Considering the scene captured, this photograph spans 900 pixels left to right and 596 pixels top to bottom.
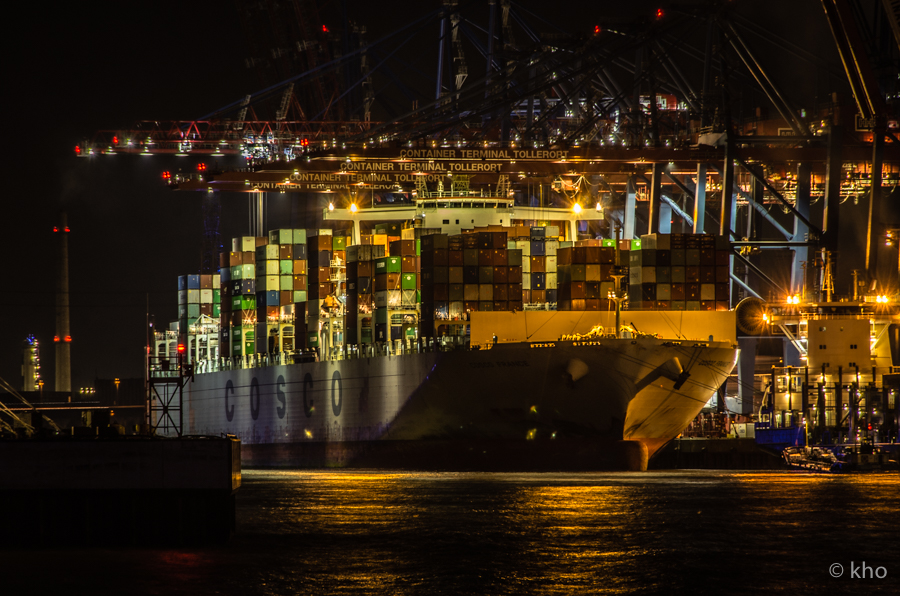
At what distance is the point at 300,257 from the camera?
184ft

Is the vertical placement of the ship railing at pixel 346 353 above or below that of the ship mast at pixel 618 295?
below

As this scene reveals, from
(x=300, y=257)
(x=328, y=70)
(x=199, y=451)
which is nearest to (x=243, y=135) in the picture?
(x=328, y=70)

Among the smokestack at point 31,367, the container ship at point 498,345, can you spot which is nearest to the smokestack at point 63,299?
the smokestack at point 31,367

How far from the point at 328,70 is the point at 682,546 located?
4912 cm

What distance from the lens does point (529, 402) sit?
1668 inches

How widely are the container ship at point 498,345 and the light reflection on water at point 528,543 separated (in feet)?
8.26

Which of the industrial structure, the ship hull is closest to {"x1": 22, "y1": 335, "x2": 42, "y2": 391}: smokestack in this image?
the industrial structure

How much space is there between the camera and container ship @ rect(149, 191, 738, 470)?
42.0 metres

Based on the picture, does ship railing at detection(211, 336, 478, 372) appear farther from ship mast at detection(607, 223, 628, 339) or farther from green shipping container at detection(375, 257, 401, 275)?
ship mast at detection(607, 223, 628, 339)

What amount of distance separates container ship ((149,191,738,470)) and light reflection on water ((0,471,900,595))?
99.2 inches

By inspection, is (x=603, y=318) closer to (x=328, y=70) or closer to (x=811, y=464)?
(x=811, y=464)

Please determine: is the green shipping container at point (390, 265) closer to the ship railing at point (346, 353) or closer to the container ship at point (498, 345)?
the container ship at point (498, 345)

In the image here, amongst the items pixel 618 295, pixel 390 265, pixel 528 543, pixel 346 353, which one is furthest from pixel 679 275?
pixel 528 543

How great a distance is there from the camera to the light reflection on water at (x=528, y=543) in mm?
20109
